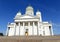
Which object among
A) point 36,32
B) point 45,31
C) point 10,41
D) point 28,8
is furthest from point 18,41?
point 28,8

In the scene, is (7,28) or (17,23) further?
(7,28)

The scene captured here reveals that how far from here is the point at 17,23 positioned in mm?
48000

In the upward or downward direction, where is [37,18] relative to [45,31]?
upward

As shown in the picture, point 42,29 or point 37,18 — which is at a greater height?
point 37,18

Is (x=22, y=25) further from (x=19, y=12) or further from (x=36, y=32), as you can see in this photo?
(x=19, y=12)

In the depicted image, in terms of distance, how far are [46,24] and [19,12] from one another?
1482 cm

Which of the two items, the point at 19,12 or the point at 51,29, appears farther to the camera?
the point at 19,12

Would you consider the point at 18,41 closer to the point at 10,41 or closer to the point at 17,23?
the point at 10,41

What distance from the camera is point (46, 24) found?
5169 centimetres

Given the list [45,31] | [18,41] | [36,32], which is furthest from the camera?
[45,31]

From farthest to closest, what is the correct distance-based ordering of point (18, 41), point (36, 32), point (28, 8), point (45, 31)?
point (28, 8) < point (45, 31) < point (36, 32) < point (18, 41)

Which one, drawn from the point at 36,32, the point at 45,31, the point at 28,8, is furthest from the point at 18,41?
the point at 28,8

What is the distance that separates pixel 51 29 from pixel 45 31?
2.79 m

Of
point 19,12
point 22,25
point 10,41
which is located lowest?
point 10,41
